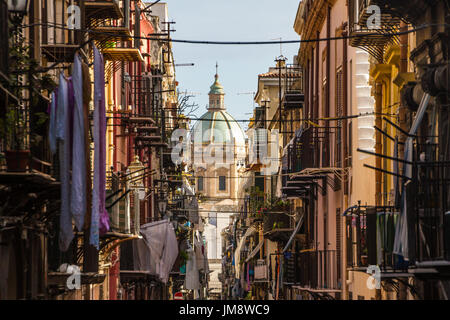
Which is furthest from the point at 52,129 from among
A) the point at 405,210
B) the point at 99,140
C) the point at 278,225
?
the point at 278,225

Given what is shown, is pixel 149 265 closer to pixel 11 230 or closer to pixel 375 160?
pixel 375 160

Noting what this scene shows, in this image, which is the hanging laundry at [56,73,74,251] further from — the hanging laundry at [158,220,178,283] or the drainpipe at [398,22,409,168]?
the hanging laundry at [158,220,178,283]

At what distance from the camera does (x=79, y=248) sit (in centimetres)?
2234

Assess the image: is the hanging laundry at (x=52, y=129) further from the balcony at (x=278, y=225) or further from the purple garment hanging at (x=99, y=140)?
the balcony at (x=278, y=225)

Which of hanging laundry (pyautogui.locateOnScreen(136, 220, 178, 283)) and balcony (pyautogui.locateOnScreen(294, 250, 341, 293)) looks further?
hanging laundry (pyautogui.locateOnScreen(136, 220, 178, 283))

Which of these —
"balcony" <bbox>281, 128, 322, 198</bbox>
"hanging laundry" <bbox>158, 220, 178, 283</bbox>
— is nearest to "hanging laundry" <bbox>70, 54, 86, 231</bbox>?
"balcony" <bbox>281, 128, 322, 198</bbox>

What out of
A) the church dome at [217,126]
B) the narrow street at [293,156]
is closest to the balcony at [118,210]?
the narrow street at [293,156]

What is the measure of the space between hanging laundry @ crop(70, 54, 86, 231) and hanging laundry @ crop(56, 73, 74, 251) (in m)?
0.12

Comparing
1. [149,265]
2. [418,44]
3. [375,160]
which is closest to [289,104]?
[149,265]

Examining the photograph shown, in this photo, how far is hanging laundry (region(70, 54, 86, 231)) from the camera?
15.9 metres

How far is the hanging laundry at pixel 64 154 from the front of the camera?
632 inches

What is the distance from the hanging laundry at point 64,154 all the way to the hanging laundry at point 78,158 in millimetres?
120

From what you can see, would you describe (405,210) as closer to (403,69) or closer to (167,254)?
(403,69)

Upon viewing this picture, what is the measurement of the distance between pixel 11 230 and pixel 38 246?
7.51ft
